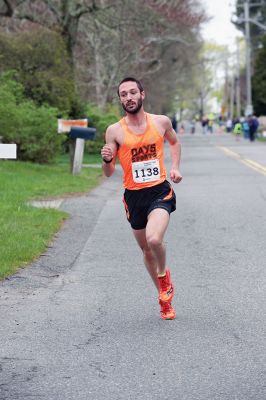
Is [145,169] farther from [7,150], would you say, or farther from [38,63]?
[38,63]

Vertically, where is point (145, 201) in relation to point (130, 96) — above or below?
below

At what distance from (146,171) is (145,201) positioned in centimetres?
26

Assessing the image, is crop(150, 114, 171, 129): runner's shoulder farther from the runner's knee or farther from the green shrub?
the green shrub

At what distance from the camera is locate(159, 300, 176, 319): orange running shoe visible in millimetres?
7775

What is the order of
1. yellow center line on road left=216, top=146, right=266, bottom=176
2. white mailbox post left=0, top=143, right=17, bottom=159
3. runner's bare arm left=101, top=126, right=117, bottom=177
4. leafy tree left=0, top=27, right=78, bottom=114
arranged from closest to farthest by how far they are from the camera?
runner's bare arm left=101, top=126, right=117, bottom=177 < white mailbox post left=0, top=143, right=17, bottom=159 < yellow center line on road left=216, top=146, right=266, bottom=176 < leafy tree left=0, top=27, right=78, bottom=114

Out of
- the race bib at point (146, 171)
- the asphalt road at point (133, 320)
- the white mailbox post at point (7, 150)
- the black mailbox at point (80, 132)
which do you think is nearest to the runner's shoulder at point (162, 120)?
the race bib at point (146, 171)

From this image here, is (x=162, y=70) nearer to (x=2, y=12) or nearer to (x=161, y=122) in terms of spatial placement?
(x=2, y=12)

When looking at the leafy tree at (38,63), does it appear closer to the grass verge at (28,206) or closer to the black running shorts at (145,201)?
the grass verge at (28,206)

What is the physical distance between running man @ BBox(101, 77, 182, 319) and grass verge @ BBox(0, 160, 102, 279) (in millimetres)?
2298

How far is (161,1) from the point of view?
1570 inches

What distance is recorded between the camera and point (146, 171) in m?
7.82

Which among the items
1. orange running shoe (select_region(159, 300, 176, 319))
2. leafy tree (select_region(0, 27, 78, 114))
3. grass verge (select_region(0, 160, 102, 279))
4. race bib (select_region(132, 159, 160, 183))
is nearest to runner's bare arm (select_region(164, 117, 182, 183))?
race bib (select_region(132, 159, 160, 183))

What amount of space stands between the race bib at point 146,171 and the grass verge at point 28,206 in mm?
2446

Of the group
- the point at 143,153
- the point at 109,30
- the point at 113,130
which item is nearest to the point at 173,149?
the point at 143,153
